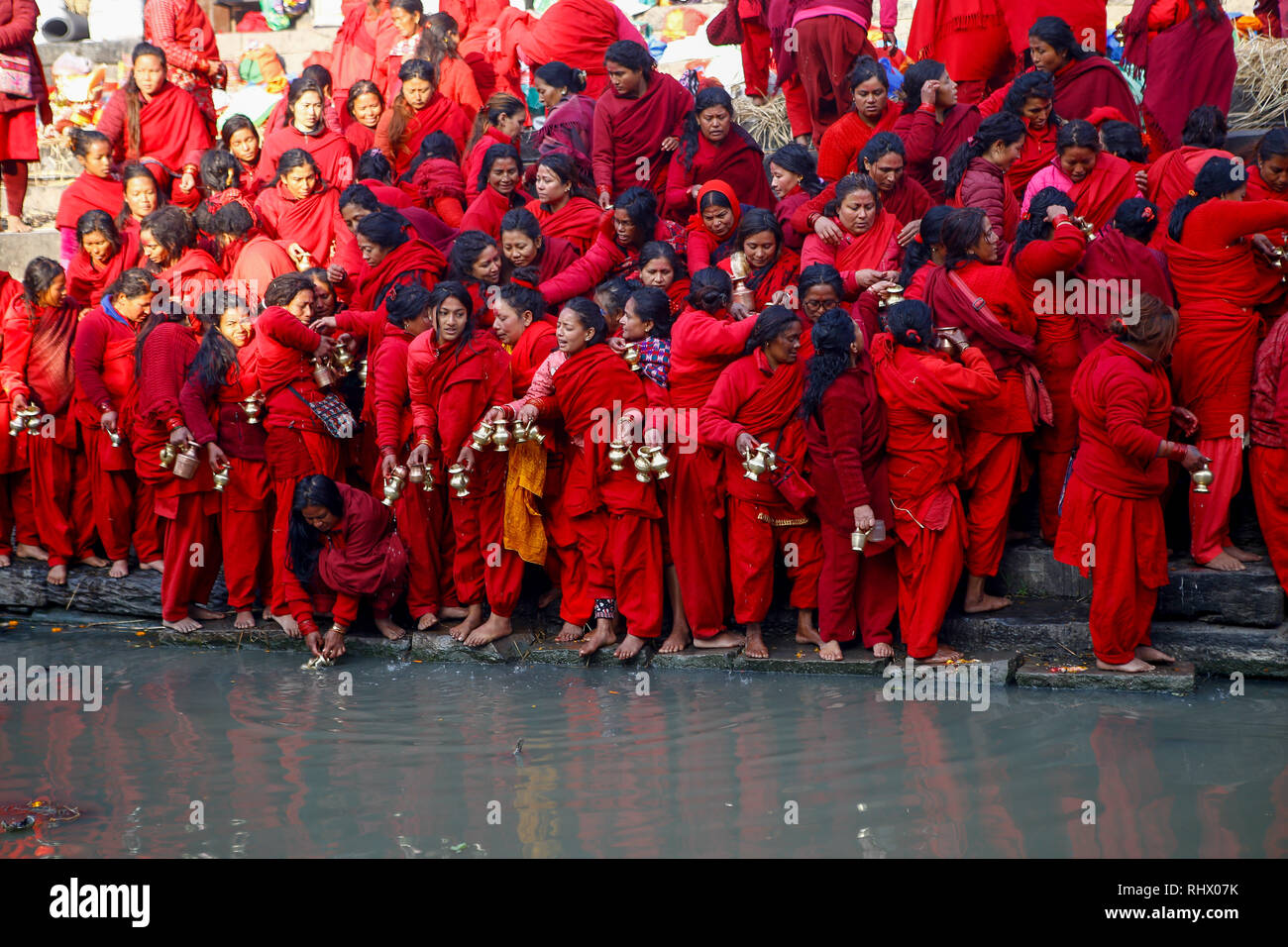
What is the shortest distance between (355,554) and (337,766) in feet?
5.19

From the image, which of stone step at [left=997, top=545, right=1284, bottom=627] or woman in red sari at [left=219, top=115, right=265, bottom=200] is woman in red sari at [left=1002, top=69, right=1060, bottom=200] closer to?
stone step at [left=997, top=545, right=1284, bottom=627]

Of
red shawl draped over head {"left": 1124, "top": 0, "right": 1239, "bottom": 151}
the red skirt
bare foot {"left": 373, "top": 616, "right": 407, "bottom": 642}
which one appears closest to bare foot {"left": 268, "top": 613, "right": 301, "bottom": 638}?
bare foot {"left": 373, "top": 616, "right": 407, "bottom": 642}

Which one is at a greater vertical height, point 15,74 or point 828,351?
point 15,74

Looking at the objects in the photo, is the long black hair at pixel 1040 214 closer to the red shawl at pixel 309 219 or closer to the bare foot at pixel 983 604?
the bare foot at pixel 983 604

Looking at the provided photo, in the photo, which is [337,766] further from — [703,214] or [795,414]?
[703,214]

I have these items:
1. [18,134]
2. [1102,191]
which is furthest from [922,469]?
[18,134]

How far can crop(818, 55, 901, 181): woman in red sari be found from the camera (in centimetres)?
723

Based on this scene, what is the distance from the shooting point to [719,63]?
35.0ft

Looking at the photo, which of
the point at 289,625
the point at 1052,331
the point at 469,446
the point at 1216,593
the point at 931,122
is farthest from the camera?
the point at 931,122

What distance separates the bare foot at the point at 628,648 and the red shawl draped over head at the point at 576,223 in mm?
2339

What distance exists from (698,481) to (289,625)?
7.56ft

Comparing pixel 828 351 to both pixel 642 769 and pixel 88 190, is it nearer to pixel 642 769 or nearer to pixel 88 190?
pixel 642 769

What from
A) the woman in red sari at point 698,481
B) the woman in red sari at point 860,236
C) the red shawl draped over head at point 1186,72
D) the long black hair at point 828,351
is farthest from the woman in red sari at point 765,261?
the red shawl draped over head at point 1186,72

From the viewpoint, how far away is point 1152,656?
5.27m
